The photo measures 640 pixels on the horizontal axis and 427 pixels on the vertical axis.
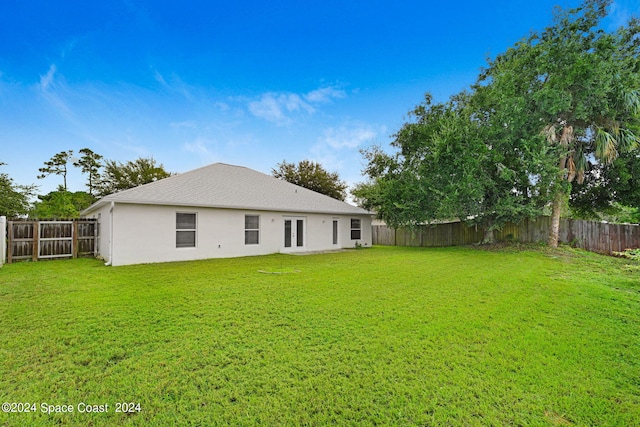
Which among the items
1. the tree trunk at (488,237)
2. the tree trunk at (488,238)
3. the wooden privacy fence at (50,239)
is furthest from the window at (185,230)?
the tree trunk at (488,238)

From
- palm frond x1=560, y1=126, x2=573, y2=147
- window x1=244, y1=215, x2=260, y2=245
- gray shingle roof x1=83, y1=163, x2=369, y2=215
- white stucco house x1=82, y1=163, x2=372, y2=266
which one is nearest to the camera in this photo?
white stucco house x1=82, y1=163, x2=372, y2=266

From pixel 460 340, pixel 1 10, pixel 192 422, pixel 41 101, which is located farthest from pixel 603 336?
pixel 41 101

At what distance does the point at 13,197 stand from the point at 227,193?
1442 cm

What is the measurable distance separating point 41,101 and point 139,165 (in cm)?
1252

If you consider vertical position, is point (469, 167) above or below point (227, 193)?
above

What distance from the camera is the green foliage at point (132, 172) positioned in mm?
23578

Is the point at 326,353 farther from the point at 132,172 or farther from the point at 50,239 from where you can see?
the point at 132,172

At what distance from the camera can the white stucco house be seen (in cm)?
935

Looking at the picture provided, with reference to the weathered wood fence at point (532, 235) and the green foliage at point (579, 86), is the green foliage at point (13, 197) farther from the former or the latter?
the green foliage at point (579, 86)

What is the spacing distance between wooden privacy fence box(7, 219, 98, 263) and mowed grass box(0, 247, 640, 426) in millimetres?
4958

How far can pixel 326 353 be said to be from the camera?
299 cm

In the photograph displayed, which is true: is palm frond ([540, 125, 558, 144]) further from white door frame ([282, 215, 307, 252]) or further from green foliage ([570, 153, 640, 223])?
white door frame ([282, 215, 307, 252])

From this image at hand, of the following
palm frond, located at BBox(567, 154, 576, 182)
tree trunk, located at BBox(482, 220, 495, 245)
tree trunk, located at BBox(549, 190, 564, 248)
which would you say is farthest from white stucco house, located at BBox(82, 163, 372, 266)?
palm frond, located at BBox(567, 154, 576, 182)

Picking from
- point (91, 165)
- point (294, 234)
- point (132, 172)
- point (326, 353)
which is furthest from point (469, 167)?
point (91, 165)
